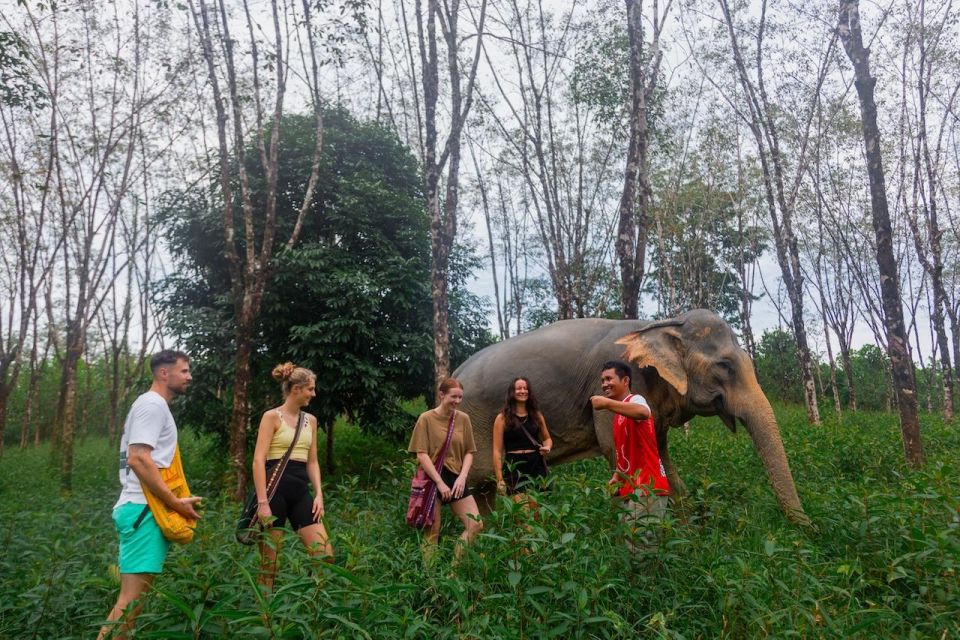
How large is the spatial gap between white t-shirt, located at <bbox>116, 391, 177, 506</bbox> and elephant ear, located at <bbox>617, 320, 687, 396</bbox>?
4249mm

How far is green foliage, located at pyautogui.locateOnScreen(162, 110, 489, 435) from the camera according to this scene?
12.1m

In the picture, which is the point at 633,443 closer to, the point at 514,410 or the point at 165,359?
the point at 514,410

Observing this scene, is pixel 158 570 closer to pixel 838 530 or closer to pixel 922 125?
pixel 838 530

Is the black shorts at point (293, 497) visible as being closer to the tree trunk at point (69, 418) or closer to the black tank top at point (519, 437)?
the black tank top at point (519, 437)

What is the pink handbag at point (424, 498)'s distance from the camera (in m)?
4.84

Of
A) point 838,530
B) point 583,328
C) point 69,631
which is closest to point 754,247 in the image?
point 583,328

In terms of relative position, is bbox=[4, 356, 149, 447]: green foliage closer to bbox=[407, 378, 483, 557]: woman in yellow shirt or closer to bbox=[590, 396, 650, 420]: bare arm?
bbox=[407, 378, 483, 557]: woman in yellow shirt

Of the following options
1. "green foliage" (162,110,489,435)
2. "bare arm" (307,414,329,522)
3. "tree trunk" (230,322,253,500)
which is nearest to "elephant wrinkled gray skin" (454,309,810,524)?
"bare arm" (307,414,329,522)

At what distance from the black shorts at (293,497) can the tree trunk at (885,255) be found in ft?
22.7

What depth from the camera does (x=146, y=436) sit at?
129 inches

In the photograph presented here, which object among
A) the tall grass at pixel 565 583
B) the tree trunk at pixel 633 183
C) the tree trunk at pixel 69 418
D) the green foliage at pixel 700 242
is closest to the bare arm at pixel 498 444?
the tall grass at pixel 565 583

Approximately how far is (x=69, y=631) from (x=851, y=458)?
27.4 feet

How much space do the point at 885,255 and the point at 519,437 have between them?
555 cm

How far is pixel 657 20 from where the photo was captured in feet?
43.7
